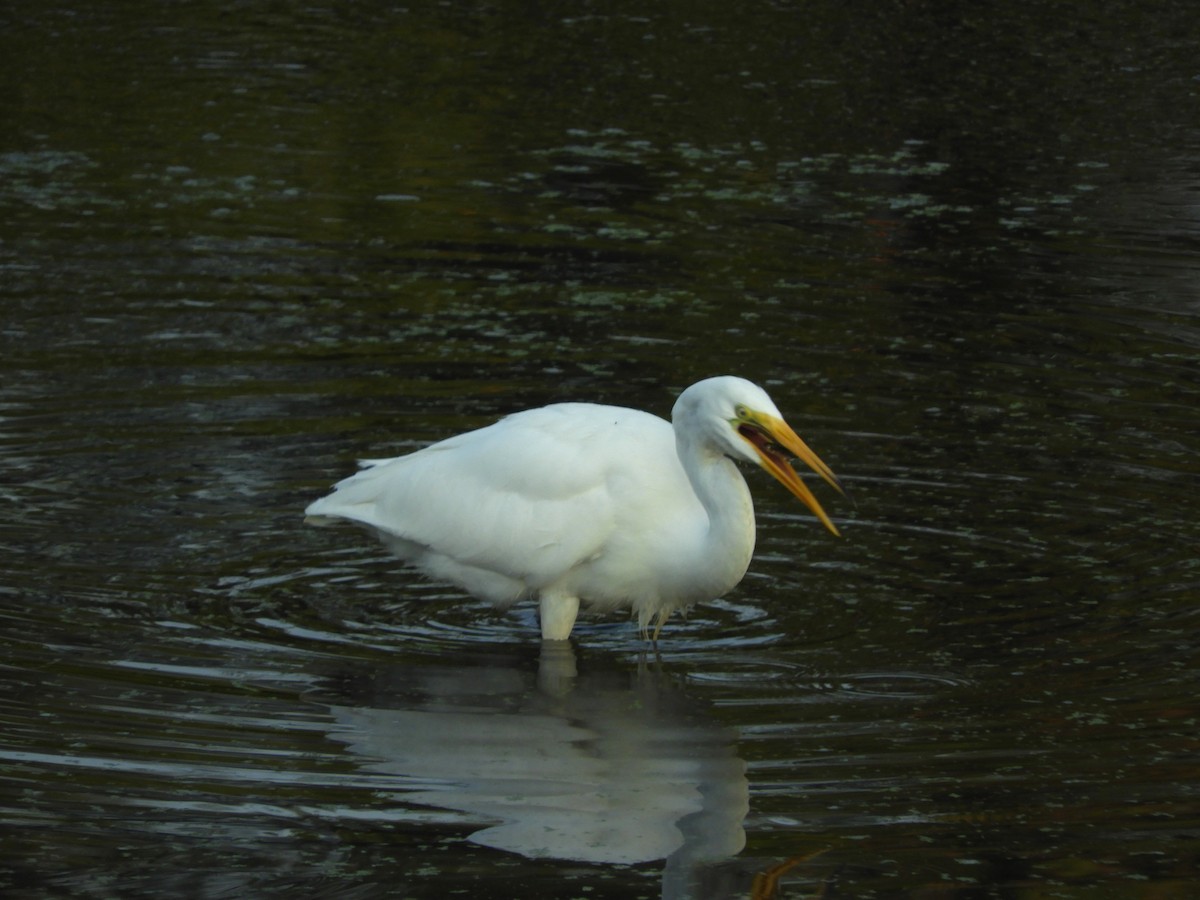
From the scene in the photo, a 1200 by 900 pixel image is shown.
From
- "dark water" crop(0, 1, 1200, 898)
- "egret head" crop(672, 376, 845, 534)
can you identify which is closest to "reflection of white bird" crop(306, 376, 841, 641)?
"egret head" crop(672, 376, 845, 534)

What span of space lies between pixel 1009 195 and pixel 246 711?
9.01 m

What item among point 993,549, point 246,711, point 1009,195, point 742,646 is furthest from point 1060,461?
point 1009,195

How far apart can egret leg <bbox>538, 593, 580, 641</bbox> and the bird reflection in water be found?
45mm

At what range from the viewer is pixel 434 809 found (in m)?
5.82

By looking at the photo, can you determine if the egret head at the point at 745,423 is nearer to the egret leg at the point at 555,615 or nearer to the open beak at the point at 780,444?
the open beak at the point at 780,444

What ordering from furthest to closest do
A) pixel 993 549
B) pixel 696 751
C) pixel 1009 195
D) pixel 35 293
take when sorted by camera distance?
pixel 1009 195 → pixel 35 293 → pixel 993 549 → pixel 696 751

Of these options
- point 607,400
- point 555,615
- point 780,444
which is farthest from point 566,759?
point 607,400

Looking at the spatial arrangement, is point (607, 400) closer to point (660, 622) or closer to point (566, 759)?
point (660, 622)

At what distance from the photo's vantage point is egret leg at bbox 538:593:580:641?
24.4 ft

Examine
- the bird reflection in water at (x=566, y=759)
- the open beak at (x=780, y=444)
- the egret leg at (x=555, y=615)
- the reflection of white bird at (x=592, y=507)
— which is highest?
the open beak at (x=780, y=444)

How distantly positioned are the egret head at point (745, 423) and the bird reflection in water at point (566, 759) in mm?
824

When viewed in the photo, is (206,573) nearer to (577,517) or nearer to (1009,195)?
(577,517)

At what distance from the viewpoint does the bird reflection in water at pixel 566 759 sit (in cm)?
563

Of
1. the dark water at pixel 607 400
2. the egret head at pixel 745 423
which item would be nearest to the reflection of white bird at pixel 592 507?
the egret head at pixel 745 423
